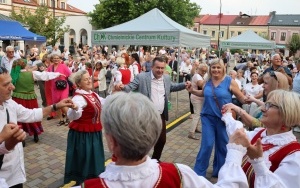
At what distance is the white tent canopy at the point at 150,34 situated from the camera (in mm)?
7949

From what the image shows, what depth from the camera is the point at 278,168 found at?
74.2 inches

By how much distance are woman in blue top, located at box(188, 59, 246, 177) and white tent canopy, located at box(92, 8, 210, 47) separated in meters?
3.59

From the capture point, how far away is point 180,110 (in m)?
9.88

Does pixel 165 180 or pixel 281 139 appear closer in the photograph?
pixel 165 180

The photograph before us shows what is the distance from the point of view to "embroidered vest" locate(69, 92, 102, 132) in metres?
3.88

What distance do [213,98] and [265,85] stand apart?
974 mm

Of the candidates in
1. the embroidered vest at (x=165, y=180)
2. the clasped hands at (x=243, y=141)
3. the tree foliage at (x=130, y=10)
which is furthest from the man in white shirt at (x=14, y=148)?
the tree foliage at (x=130, y=10)

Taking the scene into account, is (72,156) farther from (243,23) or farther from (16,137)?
(243,23)

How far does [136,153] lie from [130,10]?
3426 cm

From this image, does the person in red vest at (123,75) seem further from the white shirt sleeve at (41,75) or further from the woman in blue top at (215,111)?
the woman in blue top at (215,111)

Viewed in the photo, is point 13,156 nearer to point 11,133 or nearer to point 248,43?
point 11,133

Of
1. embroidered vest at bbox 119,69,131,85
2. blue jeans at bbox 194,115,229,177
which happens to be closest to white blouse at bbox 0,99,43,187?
blue jeans at bbox 194,115,229,177

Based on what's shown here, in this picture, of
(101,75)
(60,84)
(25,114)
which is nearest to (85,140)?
(25,114)

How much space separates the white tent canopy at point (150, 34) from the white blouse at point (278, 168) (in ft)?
19.5
